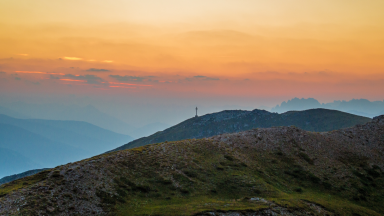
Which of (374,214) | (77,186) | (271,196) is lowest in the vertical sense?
(374,214)

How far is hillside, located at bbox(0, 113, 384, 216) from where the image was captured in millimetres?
37469

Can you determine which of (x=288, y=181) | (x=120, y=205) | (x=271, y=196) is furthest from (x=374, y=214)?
(x=120, y=205)

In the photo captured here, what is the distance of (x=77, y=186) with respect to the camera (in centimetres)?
4016

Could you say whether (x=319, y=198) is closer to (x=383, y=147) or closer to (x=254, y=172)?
(x=254, y=172)

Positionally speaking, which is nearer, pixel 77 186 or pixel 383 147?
pixel 77 186

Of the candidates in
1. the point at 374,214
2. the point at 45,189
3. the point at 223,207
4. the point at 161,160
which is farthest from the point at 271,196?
the point at 45,189

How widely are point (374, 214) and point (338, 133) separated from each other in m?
41.4

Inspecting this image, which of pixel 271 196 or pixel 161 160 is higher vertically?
pixel 161 160

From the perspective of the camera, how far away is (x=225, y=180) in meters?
52.0

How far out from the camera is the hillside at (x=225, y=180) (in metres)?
37.5

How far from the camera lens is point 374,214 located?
47.1 metres

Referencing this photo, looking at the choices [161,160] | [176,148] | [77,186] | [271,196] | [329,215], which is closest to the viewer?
[77,186]

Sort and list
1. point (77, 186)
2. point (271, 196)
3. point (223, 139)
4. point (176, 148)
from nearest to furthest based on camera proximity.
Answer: point (77, 186), point (271, 196), point (176, 148), point (223, 139)

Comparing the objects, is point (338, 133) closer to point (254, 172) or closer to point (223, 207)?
point (254, 172)
